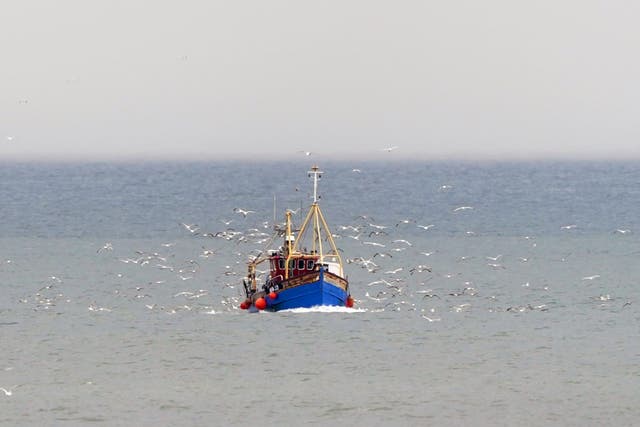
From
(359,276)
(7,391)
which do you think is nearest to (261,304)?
(359,276)

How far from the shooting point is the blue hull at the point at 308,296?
8112 centimetres

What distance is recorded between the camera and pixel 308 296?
268ft

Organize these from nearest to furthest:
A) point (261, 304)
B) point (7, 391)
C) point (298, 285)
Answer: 1. point (7, 391)
2. point (298, 285)
3. point (261, 304)

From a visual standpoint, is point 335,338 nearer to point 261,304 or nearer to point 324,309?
point 324,309

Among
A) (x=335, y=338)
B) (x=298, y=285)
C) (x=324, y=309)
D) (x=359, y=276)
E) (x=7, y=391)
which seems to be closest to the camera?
(x=7, y=391)

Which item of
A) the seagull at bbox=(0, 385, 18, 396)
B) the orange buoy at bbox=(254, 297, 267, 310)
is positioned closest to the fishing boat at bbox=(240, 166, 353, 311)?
the orange buoy at bbox=(254, 297, 267, 310)

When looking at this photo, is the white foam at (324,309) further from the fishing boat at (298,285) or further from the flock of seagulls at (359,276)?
the flock of seagulls at (359,276)

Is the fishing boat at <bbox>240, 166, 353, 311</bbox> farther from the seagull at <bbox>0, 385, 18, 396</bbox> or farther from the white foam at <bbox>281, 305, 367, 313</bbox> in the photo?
the seagull at <bbox>0, 385, 18, 396</bbox>

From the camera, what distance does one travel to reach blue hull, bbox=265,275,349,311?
81125 mm

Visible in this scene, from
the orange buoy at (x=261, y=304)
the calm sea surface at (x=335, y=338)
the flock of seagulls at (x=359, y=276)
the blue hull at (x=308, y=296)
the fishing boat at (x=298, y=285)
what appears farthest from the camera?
the flock of seagulls at (x=359, y=276)

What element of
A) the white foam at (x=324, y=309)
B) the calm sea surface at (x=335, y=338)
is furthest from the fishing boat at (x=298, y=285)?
the calm sea surface at (x=335, y=338)

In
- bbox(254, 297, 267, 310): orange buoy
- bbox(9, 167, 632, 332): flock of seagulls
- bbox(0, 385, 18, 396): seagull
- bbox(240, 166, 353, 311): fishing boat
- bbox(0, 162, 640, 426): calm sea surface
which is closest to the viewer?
bbox(0, 162, 640, 426): calm sea surface

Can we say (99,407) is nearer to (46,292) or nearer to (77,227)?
(46,292)

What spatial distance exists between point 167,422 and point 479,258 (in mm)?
60009
